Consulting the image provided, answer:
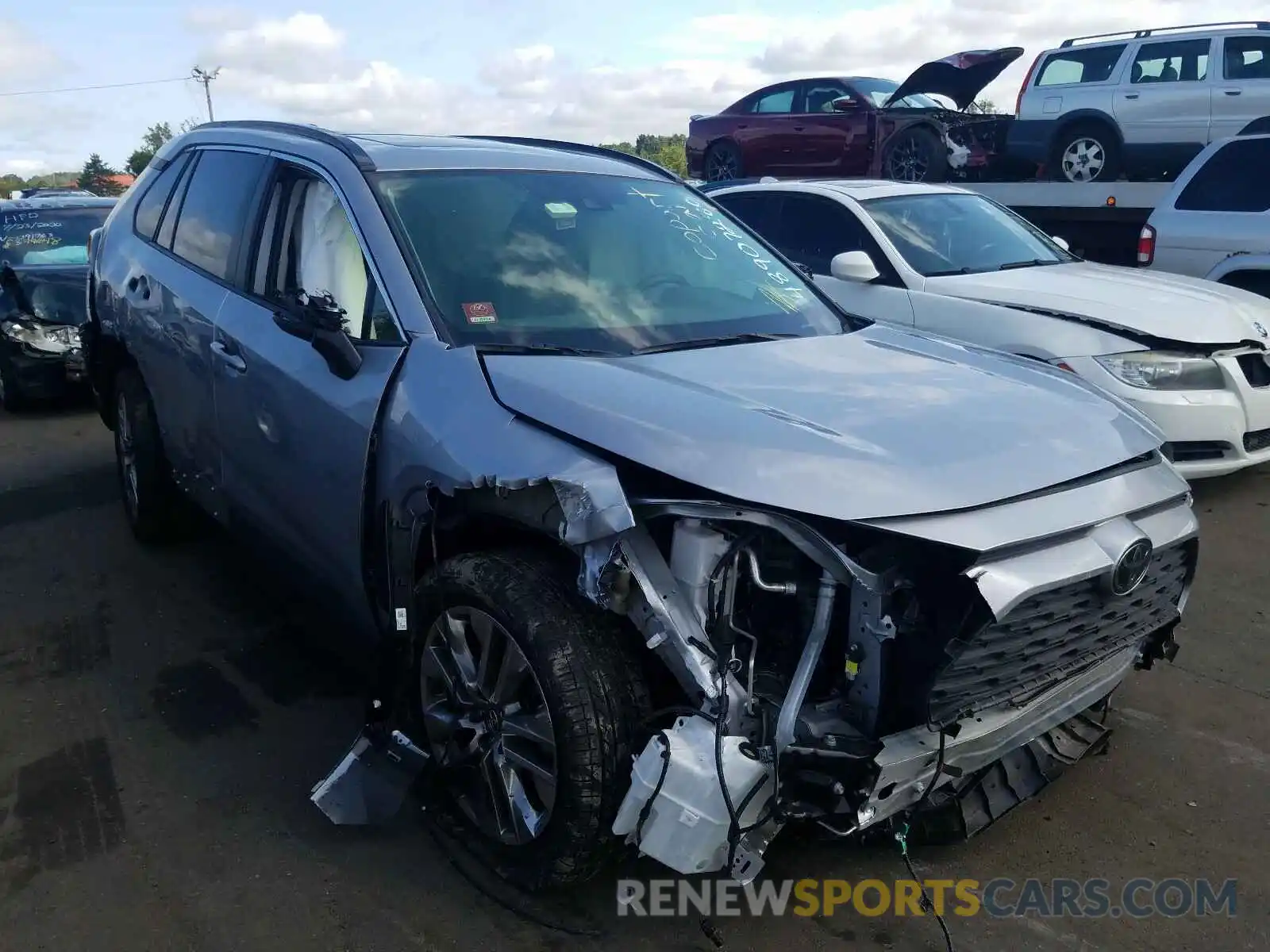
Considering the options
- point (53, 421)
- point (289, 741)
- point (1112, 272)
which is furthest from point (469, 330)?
point (53, 421)

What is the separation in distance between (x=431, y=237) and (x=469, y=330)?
1.42 ft

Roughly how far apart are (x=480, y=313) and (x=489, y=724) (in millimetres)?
1183

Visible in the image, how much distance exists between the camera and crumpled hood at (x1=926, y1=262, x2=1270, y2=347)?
5.78m

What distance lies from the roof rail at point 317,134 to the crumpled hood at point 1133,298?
3864 mm

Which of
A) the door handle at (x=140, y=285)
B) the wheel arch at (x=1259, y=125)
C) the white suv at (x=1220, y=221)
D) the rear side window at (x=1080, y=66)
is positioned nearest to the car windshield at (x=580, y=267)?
Result: the door handle at (x=140, y=285)

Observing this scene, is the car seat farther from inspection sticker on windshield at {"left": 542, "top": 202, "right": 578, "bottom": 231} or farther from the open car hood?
the open car hood

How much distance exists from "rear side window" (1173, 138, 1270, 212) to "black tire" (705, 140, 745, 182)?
6638 millimetres

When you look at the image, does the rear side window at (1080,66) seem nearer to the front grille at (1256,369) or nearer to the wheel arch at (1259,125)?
the wheel arch at (1259,125)

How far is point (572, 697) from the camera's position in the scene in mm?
2518

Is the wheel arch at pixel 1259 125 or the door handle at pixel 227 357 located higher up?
the wheel arch at pixel 1259 125

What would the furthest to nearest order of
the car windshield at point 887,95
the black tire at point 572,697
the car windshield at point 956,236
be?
the car windshield at point 887,95
the car windshield at point 956,236
the black tire at point 572,697

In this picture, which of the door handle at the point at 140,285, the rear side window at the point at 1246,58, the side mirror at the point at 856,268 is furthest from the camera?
the rear side window at the point at 1246,58

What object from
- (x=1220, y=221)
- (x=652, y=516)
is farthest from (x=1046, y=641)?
(x=1220, y=221)

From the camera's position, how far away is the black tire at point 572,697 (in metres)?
2.52
